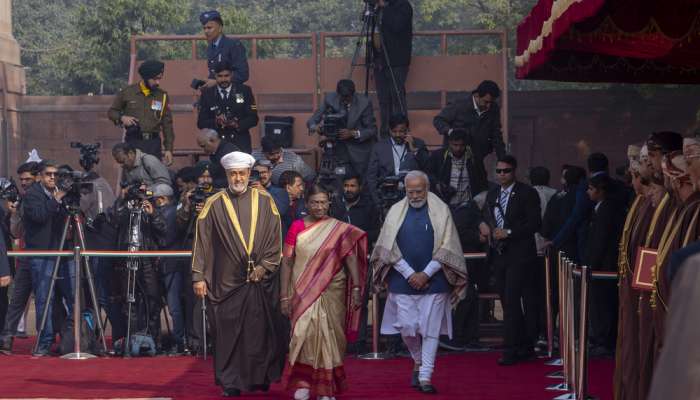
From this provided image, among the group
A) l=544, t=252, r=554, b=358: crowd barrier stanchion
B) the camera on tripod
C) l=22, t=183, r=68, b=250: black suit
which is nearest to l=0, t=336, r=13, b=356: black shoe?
l=22, t=183, r=68, b=250: black suit

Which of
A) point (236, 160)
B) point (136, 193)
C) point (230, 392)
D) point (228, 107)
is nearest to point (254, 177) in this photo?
point (136, 193)

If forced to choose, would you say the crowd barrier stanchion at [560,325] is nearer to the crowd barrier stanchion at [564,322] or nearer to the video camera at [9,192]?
the crowd barrier stanchion at [564,322]

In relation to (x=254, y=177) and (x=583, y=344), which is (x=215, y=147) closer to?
(x=254, y=177)

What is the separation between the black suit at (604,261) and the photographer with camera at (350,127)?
112 inches

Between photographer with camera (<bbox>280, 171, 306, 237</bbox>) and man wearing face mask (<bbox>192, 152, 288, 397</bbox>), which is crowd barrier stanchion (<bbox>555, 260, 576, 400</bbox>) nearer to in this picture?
man wearing face mask (<bbox>192, 152, 288, 397</bbox>)

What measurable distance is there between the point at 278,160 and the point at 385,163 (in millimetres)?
1246

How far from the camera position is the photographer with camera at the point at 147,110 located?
15008 millimetres

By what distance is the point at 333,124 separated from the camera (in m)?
14.0

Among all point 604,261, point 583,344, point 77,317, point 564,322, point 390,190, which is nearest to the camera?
point 583,344

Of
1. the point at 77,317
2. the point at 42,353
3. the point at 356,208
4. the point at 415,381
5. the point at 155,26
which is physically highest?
the point at 155,26

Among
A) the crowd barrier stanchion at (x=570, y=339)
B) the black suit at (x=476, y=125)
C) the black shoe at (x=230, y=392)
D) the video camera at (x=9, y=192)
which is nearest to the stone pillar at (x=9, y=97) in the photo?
the video camera at (x=9, y=192)

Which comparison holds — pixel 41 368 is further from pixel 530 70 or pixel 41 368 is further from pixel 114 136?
pixel 114 136

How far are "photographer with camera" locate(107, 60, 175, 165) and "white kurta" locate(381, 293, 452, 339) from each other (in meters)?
5.19

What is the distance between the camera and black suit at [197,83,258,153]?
14.6 metres
